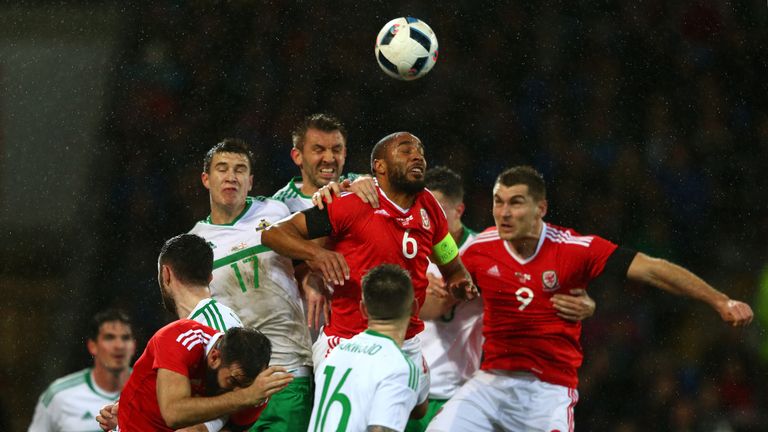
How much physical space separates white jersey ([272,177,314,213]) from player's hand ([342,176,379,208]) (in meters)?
0.84

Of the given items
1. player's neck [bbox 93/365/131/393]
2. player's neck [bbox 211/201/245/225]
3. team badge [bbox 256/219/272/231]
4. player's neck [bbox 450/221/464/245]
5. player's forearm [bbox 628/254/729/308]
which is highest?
player's neck [bbox 211/201/245/225]

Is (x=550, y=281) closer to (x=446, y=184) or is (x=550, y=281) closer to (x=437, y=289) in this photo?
(x=437, y=289)

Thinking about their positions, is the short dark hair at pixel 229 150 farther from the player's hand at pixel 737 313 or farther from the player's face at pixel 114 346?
the player's hand at pixel 737 313

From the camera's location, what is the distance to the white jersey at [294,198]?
6.22m

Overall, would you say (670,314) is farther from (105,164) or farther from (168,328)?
(168,328)

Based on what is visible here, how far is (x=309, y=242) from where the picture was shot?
5258mm

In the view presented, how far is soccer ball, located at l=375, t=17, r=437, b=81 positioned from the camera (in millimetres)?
6285

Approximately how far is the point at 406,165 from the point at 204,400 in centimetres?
185

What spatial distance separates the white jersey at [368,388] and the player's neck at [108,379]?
4.49m

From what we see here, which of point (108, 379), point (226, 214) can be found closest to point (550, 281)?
point (226, 214)

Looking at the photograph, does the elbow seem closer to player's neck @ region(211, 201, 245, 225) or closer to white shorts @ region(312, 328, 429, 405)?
white shorts @ region(312, 328, 429, 405)

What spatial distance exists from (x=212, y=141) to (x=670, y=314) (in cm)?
A: 503

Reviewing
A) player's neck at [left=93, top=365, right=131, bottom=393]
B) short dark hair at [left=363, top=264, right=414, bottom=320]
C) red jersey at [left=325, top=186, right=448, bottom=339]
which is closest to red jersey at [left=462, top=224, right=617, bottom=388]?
red jersey at [left=325, top=186, right=448, bottom=339]

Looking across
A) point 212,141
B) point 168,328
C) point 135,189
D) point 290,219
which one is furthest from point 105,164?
point 168,328
